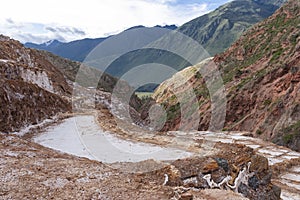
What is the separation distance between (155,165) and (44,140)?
612cm

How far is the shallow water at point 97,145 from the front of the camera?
980cm

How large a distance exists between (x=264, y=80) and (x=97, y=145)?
1328 inches

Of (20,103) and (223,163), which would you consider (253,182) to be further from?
(20,103)

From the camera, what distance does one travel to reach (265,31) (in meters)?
54.4

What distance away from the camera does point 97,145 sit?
1139 centimetres

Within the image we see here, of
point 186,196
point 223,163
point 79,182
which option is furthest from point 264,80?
point 79,182

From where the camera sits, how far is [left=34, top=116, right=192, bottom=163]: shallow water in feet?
32.2

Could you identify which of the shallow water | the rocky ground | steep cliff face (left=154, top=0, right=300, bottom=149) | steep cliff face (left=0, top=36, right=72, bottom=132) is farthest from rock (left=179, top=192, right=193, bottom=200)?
steep cliff face (left=154, top=0, right=300, bottom=149)

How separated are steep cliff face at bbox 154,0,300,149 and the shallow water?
21727 millimetres

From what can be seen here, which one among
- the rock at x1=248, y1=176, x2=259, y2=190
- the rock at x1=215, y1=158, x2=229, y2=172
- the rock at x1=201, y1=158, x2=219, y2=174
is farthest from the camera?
the rock at x1=248, y1=176, x2=259, y2=190

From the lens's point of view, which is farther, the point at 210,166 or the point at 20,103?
the point at 20,103

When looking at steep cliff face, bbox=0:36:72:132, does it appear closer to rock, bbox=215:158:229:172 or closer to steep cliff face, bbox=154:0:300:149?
rock, bbox=215:158:229:172

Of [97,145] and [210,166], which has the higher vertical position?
[210,166]

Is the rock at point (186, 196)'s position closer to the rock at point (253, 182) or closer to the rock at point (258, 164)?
the rock at point (253, 182)
